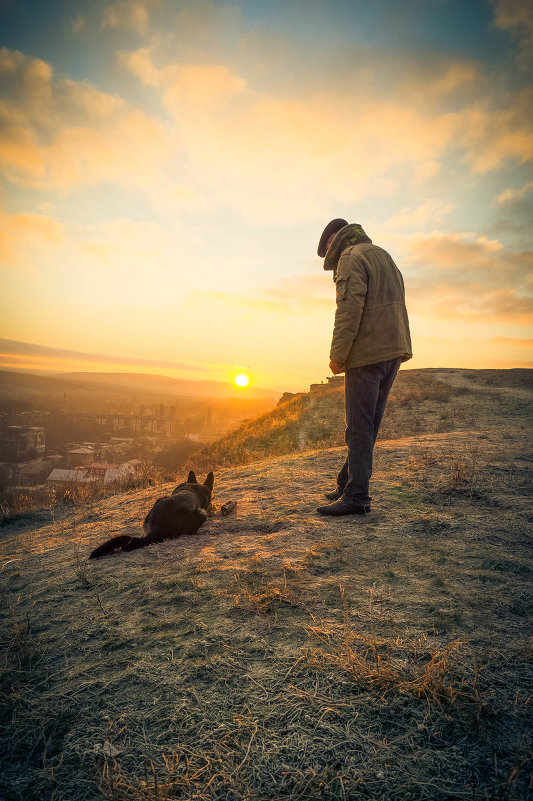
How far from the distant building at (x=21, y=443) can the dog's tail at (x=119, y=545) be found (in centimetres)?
3745

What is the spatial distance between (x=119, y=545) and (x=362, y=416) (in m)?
2.99

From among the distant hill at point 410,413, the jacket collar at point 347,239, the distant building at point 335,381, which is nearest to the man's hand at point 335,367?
the jacket collar at point 347,239

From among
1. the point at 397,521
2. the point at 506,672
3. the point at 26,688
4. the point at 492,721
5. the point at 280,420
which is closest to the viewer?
the point at 492,721

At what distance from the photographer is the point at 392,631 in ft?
6.48

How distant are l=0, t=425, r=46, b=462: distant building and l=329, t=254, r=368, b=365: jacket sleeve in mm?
39335

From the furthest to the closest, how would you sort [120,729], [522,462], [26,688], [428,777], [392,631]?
[522,462]
[392,631]
[26,688]
[120,729]
[428,777]

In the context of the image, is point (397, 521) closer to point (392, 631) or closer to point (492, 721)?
point (392, 631)

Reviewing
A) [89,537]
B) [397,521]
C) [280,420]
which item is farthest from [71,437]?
[397,521]

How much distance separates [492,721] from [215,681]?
1193 millimetres

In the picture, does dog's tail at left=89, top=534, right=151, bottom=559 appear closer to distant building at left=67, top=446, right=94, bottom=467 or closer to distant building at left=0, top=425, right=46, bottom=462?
distant building at left=67, top=446, right=94, bottom=467

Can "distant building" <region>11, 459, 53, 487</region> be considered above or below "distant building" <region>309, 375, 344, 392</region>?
below

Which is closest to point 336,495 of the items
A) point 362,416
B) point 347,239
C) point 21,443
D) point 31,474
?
point 362,416

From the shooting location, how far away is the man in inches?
146

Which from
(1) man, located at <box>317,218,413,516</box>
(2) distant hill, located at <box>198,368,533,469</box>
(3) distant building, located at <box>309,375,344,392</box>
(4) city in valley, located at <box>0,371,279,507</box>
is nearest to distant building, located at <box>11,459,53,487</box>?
(4) city in valley, located at <box>0,371,279,507</box>
